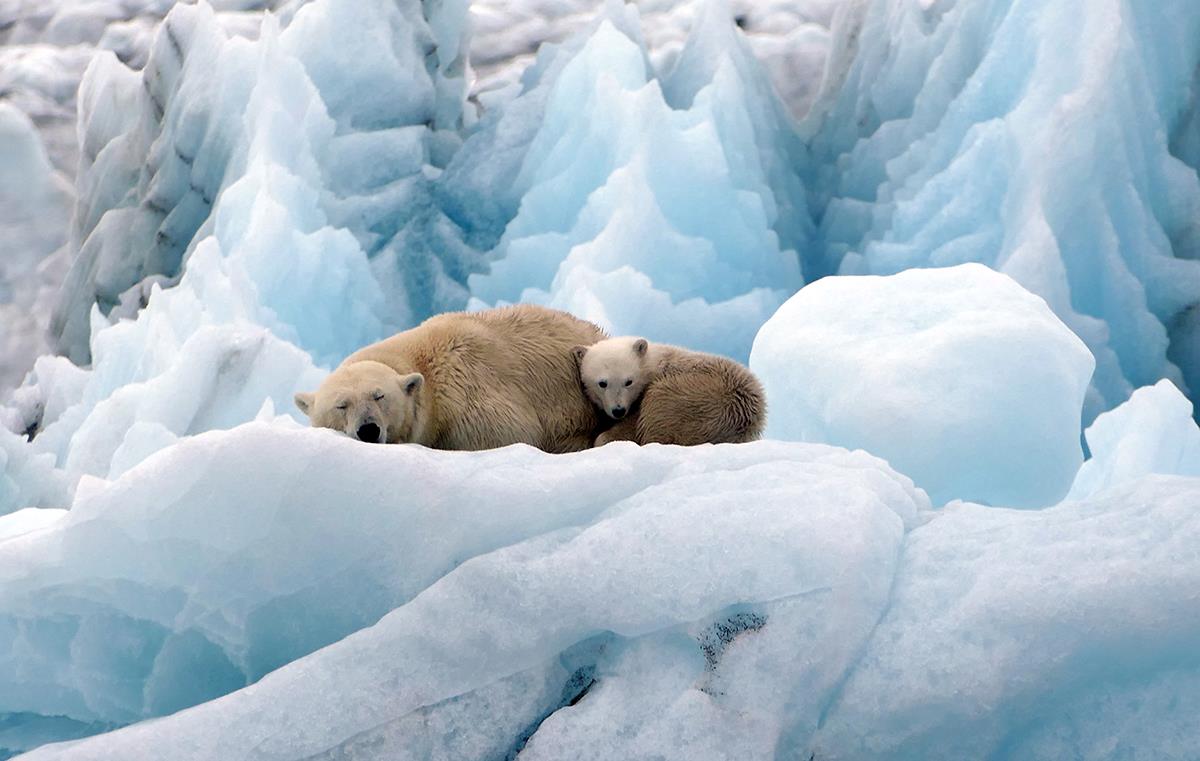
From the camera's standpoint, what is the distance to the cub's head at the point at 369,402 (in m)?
2.07

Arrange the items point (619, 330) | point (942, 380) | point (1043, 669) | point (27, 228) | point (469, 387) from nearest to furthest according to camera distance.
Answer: point (1043, 669) → point (469, 387) → point (942, 380) → point (619, 330) → point (27, 228)

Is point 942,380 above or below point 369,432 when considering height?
below

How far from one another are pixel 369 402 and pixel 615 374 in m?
0.49

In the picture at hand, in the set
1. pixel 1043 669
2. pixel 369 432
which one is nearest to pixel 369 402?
pixel 369 432

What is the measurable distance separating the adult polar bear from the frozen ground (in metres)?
0.27

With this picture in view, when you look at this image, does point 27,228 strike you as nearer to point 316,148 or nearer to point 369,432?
point 316,148

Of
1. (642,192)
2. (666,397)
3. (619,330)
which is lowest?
(619,330)

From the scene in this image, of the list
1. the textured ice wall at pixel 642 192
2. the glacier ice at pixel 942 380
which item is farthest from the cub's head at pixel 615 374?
the textured ice wall at pixel 642 192

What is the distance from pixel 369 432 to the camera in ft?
6.81

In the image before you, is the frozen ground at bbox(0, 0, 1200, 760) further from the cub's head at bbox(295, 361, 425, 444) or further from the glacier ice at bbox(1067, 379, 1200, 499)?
the cub's head at bbox(295, 361, 425, 444)

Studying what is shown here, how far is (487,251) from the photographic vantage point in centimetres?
673

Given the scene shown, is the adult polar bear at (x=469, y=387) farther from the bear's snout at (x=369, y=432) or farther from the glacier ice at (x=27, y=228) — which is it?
the glacier ice at (x=27, y=228)

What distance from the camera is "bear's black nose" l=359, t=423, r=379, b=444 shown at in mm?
2064

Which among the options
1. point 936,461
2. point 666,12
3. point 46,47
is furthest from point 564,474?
point 46,47
